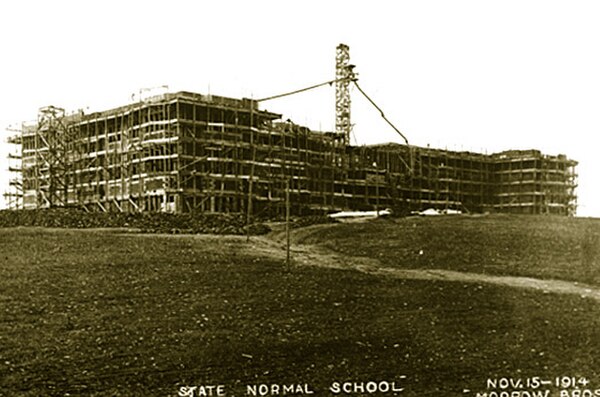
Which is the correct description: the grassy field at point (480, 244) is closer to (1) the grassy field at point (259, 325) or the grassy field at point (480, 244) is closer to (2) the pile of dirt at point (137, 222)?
(1) the grassy field at point (259, 325)

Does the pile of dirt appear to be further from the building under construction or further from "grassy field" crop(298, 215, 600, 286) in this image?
the building under construction

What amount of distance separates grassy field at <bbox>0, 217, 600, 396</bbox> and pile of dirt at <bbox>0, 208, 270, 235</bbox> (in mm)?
11425

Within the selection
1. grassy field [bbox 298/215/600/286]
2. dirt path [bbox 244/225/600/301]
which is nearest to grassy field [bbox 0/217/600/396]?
grassy field [bbox 298/215/600/286]

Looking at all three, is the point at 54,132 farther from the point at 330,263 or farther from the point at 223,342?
the point at 223,342

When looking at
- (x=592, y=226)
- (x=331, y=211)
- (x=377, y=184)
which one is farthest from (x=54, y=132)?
(x=592, y=226)

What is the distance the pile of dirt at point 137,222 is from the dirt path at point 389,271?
18.3 ft

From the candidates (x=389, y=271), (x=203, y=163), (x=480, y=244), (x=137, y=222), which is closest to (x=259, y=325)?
(x=389, y=271)

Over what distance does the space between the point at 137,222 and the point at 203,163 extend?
62.3 feet

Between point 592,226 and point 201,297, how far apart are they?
1407 inches

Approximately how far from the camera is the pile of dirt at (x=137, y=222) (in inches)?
1812

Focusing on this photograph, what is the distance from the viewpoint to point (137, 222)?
160 ft

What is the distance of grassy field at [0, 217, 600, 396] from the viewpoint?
51.8ft

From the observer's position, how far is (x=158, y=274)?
27016 mm

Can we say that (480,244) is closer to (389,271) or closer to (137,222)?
(389,271)
